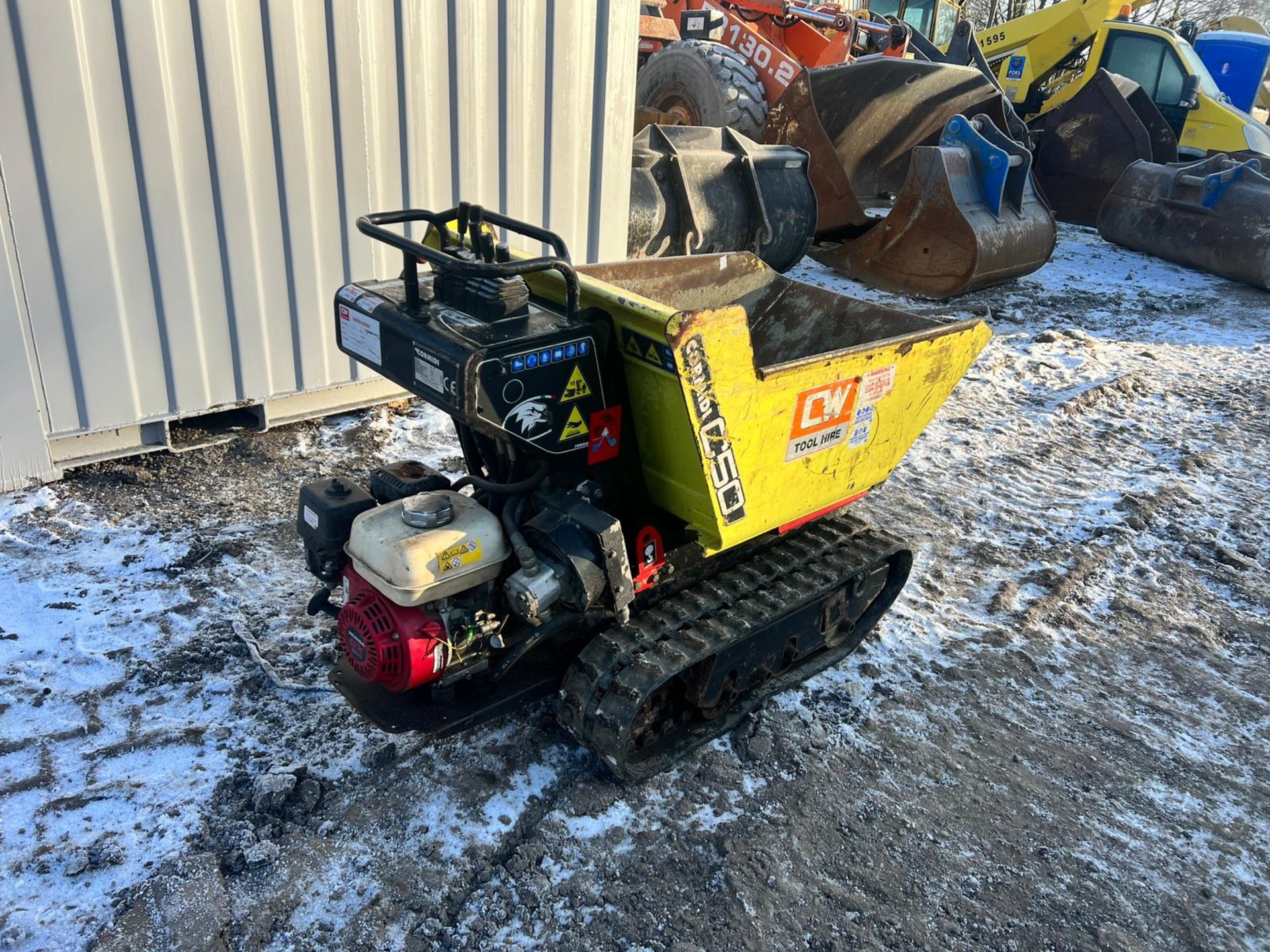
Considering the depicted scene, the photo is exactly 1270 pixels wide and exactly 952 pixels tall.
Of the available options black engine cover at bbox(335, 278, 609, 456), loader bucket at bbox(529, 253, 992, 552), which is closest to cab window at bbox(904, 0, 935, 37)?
loader bucket at bbox(529, 253, 992, 552)

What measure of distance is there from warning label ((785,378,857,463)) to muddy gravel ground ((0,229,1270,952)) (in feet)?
3.27

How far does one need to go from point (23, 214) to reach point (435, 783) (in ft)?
10.4

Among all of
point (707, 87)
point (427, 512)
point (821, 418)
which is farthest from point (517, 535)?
point (707, 87)

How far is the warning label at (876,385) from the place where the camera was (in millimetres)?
3396

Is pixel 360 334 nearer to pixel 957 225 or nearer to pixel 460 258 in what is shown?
pixel 460 258

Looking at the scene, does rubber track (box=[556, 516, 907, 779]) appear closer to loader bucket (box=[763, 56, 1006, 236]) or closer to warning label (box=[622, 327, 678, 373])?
warning label (box=[622, 327, 678, 373])

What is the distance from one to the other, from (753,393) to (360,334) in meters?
1.29

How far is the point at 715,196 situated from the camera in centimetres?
728

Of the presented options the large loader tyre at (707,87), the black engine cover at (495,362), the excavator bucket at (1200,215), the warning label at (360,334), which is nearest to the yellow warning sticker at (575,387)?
the black engine cover at (495,362)

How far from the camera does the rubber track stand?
2994mm

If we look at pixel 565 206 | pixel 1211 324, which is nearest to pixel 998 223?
pixel 1211 324

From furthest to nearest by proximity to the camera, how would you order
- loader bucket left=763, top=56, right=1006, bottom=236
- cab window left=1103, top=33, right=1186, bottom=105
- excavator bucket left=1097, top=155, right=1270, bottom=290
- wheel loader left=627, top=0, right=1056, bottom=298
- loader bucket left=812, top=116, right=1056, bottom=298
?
cab window left=1103, top=33, right=1186, bottom=105 → excavator bucket left=1097, top=155, right=1270, bottom=290 → loader bucket left=763, top=56, right=1006, bottom=236 → loader bucket left=812, top=116, right=1056, bottom=298 → wheel loader left=627, top=0, right=1056, bottom=298

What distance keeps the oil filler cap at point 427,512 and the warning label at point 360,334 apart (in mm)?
460

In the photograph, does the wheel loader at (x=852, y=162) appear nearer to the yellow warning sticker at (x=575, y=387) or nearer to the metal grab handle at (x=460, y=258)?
the metal grab handle at (x=460, y=258)
